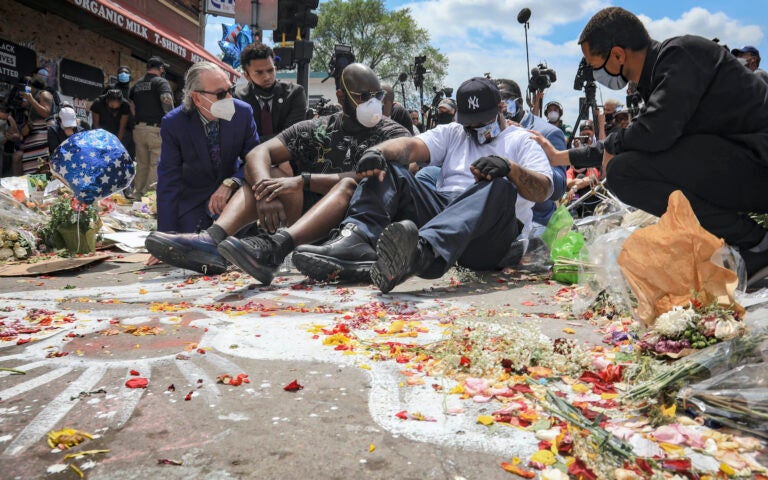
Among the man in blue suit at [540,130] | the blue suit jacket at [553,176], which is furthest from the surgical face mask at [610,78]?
the blue suit jacket at [553,176]

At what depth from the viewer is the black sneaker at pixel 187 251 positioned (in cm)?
368

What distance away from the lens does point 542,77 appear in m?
8.14

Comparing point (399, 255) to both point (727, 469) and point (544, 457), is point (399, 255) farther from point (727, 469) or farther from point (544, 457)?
point (727, 469)

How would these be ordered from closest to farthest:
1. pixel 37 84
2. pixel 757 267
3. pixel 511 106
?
pixel 757 267 < pixel 511 106 < pixel 37 84

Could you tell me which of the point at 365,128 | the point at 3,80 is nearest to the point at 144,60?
the point at 3,80

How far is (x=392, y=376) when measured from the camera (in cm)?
184

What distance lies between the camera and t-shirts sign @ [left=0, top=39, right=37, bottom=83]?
10.2 meters

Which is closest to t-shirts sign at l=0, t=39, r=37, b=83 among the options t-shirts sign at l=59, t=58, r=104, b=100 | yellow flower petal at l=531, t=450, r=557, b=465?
t-shirts sign at l=59, t=58, r=104, b=100

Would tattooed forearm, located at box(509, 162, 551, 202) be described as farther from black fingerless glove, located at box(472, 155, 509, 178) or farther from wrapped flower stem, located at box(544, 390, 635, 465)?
wrapped flower stem, located at box(544, 390, 635, 465)

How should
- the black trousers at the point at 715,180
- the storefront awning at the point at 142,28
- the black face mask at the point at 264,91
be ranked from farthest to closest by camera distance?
1. the storefront awning at the point at 142,28
2. the black face mask at the point at 264,91
3. the black trousers at the point at 715,180

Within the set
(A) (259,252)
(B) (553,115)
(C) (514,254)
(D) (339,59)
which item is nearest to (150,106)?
(D) (339,59)

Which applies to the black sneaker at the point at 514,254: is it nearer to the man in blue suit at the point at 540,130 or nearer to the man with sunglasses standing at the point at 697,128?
the man in blue suit at the point at 540,130

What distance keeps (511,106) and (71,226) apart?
4021 mm

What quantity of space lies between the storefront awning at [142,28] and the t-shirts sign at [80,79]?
117 cm
